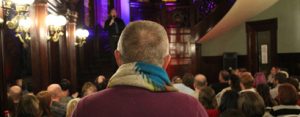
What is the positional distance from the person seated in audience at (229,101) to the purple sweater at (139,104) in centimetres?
297

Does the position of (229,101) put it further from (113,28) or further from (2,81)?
(113,28)

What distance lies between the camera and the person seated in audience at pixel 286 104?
3741 mm

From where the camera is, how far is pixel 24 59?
8.80 metres

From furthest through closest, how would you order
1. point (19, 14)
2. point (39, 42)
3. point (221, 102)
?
point (39, 42)
point (19, 14)
point (221, 102)

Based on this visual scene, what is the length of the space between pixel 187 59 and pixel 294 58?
411 cm

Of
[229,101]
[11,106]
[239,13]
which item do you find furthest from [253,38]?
[11,106]

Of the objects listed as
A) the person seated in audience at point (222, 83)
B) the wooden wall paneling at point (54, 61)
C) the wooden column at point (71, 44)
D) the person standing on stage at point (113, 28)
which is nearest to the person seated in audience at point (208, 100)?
the person seated in audience at point (222, 83)

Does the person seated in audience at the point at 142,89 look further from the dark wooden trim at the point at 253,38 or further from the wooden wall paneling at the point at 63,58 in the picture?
the dark wooden trim at the point at 253,38

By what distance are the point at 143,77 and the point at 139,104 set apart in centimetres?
9

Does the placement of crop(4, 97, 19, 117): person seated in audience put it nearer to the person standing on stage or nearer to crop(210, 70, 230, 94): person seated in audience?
crop(210, 70, 230, 94): person seated in audience

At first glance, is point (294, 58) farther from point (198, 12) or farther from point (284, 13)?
point (198, 12)

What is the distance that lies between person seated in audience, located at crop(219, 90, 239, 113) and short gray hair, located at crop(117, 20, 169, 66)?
2970mm

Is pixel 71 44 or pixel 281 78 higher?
pixel 71 44

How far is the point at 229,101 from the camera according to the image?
4.33m
